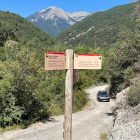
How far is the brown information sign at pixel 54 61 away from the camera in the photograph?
3246mm

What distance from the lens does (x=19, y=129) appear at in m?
9.02

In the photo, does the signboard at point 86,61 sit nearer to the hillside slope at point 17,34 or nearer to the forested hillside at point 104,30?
the hillside slope at point 17,34

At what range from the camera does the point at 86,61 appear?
11.9 ft

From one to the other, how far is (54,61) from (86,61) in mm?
781

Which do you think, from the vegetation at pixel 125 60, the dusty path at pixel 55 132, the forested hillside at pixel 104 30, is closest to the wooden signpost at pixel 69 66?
the dusty path at pixel 55 132

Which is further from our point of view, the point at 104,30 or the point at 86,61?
the point at 104,30

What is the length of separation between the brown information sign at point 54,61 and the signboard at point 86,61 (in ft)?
1.03

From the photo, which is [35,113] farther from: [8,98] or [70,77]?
[70,77]

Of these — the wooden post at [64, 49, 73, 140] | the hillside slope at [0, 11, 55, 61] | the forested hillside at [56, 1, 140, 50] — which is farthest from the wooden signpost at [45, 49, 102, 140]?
the forested hillside at [56, 1, 140, 50]

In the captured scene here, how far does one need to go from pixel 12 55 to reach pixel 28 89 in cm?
291

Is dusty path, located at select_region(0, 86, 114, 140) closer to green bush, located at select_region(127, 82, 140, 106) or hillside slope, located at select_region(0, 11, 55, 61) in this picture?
green bush, located at select_region(127, 82, 140, 106)

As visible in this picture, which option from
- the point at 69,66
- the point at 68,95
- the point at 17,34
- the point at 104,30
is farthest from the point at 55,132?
the point at 104,30

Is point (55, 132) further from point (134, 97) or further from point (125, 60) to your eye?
point (125, 60)

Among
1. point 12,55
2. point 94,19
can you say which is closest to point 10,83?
point 12,55
